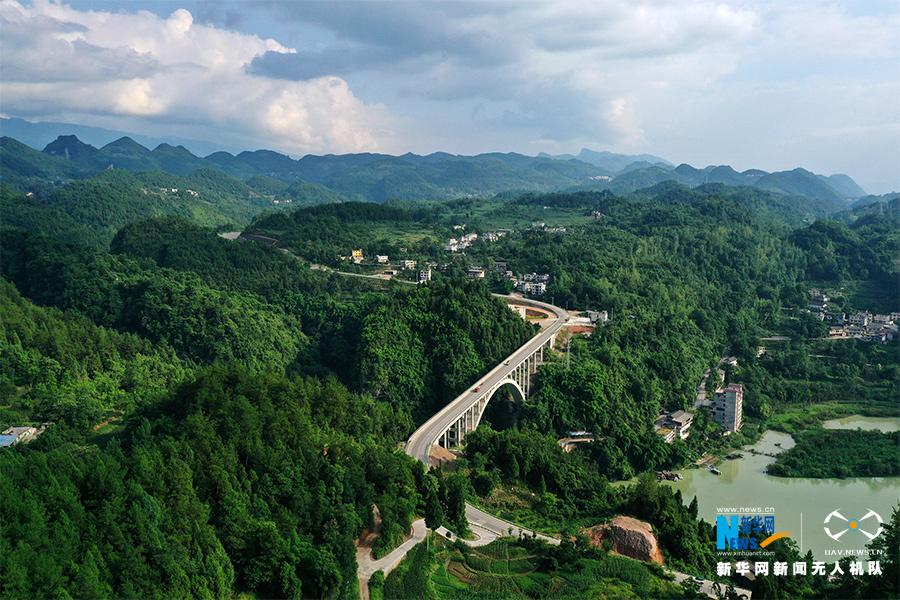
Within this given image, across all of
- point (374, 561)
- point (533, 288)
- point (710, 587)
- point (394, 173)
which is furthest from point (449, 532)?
point (394, 173)

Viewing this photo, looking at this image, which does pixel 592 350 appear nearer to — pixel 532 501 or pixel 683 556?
pixel 532 501

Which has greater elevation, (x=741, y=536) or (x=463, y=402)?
(x=463, y=402)

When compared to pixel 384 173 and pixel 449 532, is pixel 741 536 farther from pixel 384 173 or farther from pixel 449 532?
pixel 384 173

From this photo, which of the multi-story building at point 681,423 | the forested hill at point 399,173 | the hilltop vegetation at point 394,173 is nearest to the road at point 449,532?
the multi-story building at point 681,423

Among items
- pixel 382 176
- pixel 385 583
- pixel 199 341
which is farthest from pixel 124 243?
pixel 382 176

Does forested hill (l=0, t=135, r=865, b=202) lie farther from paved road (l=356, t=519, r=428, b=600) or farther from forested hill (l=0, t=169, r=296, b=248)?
paved road (l=356, t=519, r=428, b=600)

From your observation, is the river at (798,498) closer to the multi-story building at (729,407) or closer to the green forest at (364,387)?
the green forest at (364,387)
